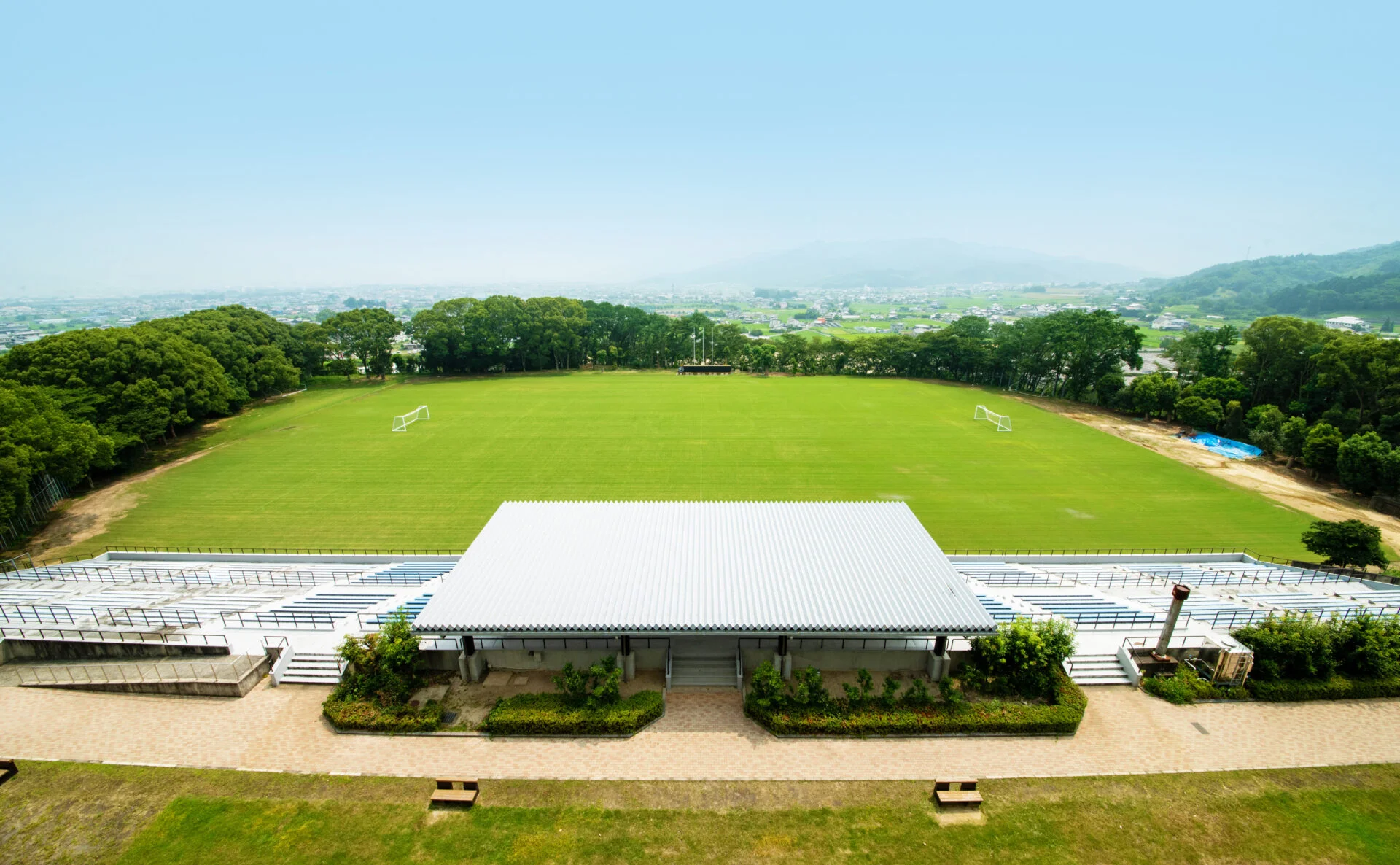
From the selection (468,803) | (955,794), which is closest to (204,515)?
(468,803)

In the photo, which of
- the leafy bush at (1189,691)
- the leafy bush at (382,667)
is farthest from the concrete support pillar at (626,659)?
the leafy bush at (1189,691)

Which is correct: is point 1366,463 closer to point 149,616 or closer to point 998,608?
point 998,608

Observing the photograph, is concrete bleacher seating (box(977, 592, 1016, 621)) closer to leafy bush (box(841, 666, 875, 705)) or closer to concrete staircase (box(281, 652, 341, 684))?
leafy bush (box(841, 666, 875, 705))

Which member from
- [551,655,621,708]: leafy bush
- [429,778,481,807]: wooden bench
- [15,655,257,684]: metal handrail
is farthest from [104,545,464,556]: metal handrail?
[429,778,481,807]: wooden bench

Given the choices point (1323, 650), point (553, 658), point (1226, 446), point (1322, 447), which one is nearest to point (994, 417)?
point (1226, 446)

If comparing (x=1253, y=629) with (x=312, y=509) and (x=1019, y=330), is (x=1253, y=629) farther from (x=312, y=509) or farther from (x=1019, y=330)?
(x=1019, y=330)

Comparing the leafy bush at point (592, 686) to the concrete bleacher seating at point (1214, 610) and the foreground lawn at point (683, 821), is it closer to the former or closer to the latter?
the foreground lawn at point (683, 821)
